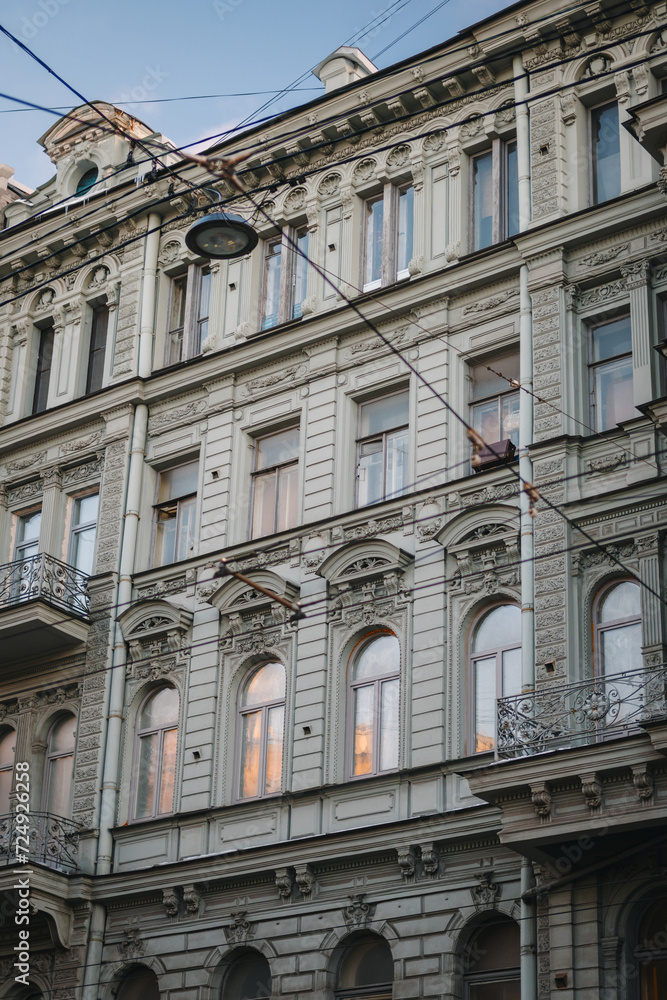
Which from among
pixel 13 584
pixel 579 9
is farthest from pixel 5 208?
pixel 579 9

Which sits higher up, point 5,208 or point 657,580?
point 5,208

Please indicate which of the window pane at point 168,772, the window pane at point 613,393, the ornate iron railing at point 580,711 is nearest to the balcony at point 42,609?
the window pane at point 168,772

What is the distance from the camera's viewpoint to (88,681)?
2575 centimetres

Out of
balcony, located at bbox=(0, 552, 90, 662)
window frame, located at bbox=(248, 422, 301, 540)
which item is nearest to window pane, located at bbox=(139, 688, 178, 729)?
balcony, located at bbox=(0, 552, 90, 662)

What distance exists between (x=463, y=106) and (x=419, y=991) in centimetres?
1457

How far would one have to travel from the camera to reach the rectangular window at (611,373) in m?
21.8

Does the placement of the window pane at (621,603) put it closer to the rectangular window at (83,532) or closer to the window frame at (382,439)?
the window frame at (382,439)

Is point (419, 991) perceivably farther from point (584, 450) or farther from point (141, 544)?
point (141, 544)

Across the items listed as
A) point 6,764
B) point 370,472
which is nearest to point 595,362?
point 370,472

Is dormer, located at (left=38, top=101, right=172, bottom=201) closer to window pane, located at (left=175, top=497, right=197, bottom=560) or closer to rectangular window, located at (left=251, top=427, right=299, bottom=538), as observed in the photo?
window pane, located at (left=175, top=497, right=197, bottom=560)

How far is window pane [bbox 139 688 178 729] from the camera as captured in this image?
985 inches

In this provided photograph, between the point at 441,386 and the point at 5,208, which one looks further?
the point at 5,208

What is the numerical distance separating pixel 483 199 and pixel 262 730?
31.4ft

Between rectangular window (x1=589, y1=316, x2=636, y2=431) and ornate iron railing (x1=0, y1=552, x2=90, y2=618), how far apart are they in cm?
981
